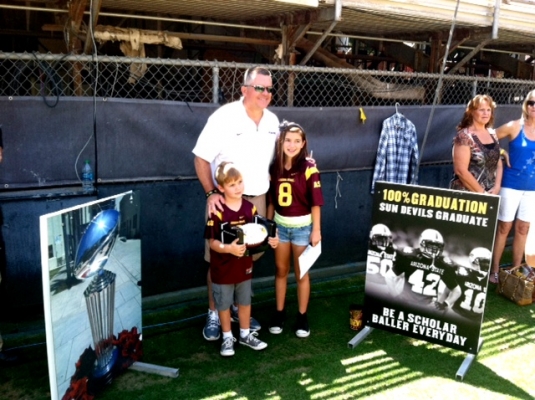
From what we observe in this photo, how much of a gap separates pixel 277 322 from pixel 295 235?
2.67ft

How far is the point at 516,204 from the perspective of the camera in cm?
548

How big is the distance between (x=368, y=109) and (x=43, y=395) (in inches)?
160

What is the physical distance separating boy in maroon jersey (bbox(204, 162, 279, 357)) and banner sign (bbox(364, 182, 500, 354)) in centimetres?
95

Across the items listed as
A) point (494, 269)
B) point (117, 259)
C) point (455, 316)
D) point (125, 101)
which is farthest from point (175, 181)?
point (494, 269)

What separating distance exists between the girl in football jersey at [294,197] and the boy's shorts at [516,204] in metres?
2.50

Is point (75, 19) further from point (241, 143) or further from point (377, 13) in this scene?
point (377, 13)

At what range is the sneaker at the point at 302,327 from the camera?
434cm

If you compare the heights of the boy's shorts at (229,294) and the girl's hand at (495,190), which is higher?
the girl's hand at (495,190)

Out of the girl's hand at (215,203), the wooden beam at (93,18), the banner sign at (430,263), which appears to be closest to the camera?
the girl's hand at (215,203)

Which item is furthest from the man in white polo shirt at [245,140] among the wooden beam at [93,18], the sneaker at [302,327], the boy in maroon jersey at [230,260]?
the wooden beam at [93,18]

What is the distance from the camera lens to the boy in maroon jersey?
3668 mm

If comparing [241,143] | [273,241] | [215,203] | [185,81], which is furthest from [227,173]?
[185,81]

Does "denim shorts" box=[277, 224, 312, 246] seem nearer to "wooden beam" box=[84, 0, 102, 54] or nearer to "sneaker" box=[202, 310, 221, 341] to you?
"sneaker" box=[202, 310, 221, 341]

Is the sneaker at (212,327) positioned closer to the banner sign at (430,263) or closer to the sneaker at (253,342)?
the sneaker at (253,342)
